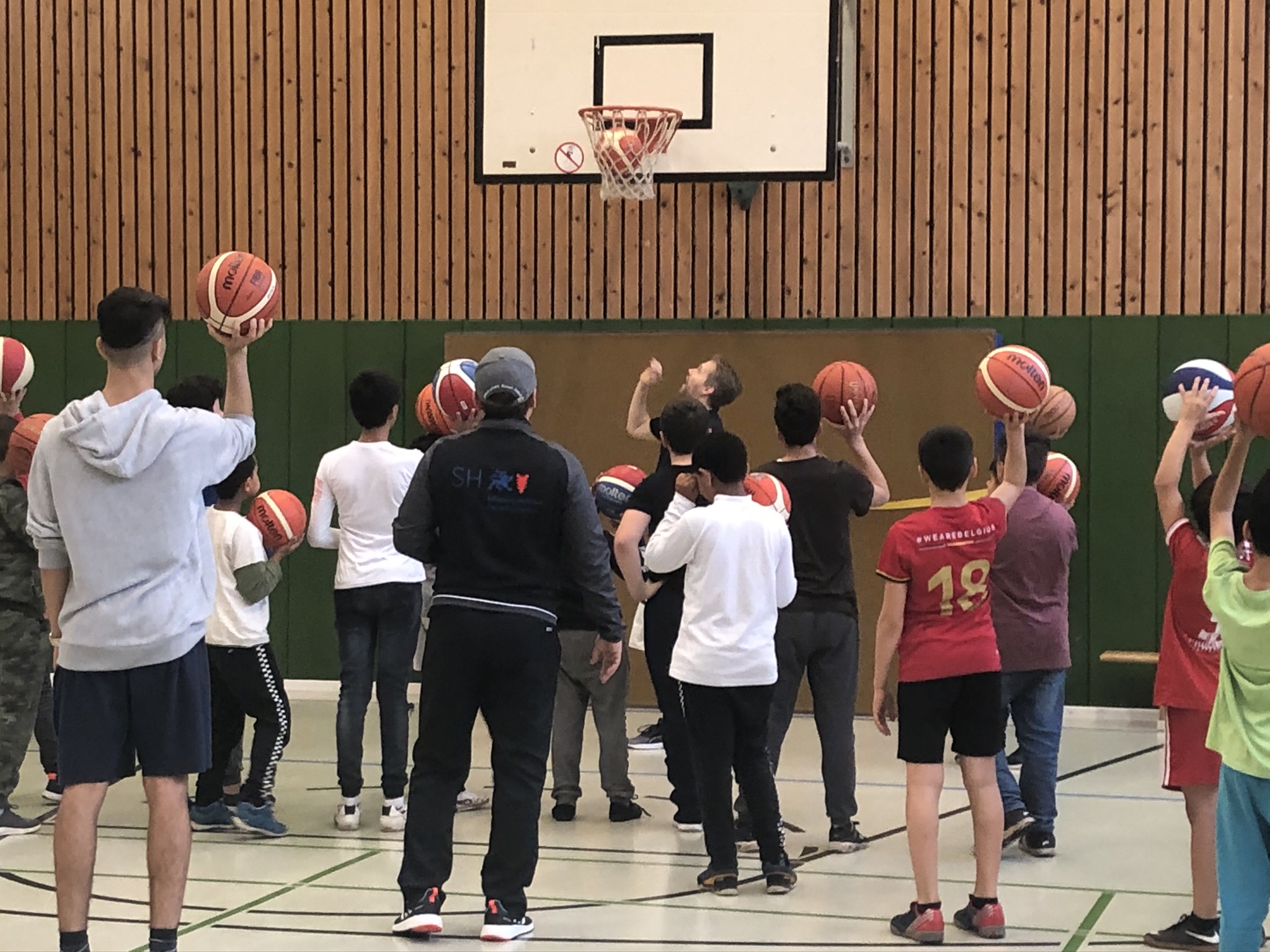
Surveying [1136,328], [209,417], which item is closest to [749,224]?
[1136,328]

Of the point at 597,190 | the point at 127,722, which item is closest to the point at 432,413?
the point at 127,722

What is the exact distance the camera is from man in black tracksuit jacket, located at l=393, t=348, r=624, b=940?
5.06 meters

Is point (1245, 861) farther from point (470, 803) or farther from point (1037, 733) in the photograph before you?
point (470, 803)

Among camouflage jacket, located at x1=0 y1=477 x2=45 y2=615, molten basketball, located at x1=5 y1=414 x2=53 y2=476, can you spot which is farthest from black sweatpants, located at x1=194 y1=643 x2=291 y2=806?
molten basketball, located at x1=5 y1=414 x2=53 y2=476

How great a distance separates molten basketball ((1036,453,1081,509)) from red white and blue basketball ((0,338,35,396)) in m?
4.73

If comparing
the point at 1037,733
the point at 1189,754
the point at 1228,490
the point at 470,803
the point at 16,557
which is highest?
the point at 1228,490

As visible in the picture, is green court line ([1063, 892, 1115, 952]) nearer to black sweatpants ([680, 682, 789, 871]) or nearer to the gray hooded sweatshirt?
black sweatpants ([680, 682, 789, 871])

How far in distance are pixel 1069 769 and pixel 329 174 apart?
643 centimetres

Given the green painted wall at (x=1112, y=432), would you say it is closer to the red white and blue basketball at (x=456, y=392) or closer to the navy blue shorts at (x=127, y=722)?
the red white and blue basketball at (x=456, y=392)

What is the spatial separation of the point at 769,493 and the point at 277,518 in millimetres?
2135

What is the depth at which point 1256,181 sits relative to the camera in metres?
9.91

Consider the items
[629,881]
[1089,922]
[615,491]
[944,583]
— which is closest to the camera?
[944,583]

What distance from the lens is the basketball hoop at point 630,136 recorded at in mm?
9312

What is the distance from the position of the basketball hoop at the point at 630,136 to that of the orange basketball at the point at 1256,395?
533 centimetres
